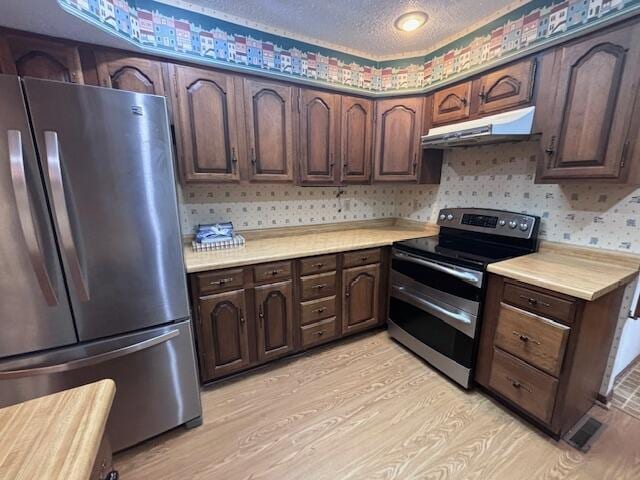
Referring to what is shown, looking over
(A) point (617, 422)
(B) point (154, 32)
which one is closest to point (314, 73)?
(B) point (154, 32)

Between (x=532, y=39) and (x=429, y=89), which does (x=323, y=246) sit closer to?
(x=429, y=89)

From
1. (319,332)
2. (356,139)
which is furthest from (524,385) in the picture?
(356,139)

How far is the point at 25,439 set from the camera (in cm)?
59

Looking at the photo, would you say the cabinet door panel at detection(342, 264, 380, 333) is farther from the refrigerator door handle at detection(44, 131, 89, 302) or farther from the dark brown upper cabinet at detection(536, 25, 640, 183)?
the refrigerator door handle at detection(44, 131, 89, 302)

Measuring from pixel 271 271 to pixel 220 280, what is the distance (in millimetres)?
341

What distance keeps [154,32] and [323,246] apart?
173 centimetres

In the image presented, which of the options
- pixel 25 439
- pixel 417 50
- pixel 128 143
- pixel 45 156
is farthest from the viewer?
pixel 417 50

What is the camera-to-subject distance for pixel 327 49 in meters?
2.28

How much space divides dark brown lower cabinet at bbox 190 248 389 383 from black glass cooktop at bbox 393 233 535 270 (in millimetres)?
324

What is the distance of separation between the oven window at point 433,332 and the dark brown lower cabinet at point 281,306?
0.73ft

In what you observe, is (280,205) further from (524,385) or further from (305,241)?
(524,385)

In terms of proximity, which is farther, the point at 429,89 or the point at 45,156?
the point at 429,89

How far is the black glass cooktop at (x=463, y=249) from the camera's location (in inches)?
71.8

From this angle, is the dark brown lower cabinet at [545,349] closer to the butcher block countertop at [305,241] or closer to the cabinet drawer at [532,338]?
the cabinet drawer at [532,338]
